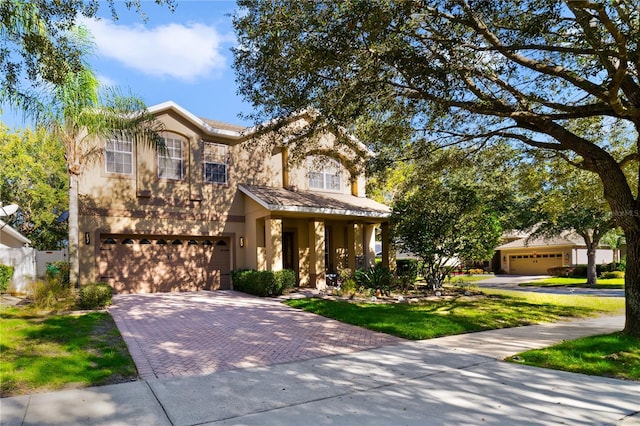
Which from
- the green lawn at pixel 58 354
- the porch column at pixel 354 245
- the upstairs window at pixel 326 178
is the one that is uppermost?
the upstairs window at pixel 326 178

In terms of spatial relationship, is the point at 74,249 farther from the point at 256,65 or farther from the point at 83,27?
the point at 256,65

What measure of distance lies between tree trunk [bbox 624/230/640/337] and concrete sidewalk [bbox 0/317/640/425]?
3.58 metres

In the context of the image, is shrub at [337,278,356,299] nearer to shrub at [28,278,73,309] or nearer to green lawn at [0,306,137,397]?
green lawn at [0,306,137,397]

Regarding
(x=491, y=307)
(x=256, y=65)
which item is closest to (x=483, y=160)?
(x=491, y=307)

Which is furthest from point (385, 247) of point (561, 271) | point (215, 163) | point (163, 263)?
point (561, 271)

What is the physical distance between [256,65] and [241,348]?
621cm

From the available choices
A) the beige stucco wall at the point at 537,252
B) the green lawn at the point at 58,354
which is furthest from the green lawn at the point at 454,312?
the beige stucco wall at the point at 537,252

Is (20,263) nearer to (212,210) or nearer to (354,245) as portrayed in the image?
(212,210)

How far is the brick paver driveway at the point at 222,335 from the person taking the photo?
7.37 metres

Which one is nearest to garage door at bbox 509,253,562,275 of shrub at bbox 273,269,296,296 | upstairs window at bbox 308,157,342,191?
upstairs window at bbox 308,157,342,191

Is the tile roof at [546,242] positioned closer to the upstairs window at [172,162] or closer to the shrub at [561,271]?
the shrub at [561,271]

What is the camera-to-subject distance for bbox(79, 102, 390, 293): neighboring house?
51.9ft

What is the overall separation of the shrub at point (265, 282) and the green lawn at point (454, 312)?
165 cm

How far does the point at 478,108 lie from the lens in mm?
9375
